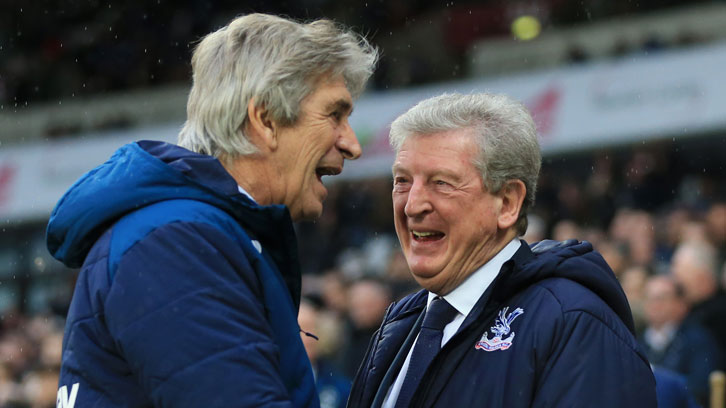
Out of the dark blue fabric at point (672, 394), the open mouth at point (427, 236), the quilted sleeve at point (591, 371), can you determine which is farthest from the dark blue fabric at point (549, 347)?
the dark blue fabric at point (672, 394)

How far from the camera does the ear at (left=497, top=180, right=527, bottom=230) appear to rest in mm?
2645

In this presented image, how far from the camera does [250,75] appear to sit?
2.26 m

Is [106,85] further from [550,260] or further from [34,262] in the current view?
[550,260]

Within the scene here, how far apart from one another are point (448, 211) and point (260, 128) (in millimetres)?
597

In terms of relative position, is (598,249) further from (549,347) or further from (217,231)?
(217,231)

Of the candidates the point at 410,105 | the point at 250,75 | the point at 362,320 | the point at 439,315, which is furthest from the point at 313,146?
the point at 410,105

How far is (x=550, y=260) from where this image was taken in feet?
8.30

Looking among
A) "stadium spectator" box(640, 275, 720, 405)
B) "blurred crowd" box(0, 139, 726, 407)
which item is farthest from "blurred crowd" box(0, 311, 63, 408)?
"stadium spectator" box(640, 275, 720, 405)

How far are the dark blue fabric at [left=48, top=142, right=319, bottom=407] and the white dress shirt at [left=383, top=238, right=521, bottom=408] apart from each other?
1.65 feet

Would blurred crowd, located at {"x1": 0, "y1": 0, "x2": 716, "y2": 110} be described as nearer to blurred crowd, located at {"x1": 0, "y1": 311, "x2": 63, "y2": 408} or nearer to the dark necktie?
blurred crowd, located at {"x1": 0, "y1": 311, "x2": 63, "y2": 408}

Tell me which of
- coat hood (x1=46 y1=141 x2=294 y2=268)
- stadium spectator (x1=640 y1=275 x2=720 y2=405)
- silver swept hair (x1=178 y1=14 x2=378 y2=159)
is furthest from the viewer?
stadium spectator (x1=640 y1=275 x2=720 y2=405)

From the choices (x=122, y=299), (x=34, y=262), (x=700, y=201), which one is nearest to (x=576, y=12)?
(x=700, y=201)

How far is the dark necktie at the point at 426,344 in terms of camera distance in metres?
2.53

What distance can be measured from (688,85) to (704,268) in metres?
4.29
